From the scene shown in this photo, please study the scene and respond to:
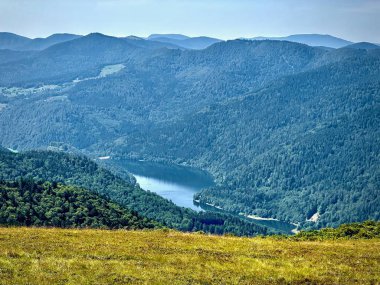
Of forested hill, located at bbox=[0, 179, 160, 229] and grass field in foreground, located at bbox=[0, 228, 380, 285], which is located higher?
grass field in foreground, located at bbox=[0, 228, 380, 285]

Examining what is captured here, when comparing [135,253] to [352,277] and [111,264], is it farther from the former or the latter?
[352,277]

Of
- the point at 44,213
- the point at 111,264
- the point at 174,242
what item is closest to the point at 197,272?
the point at 111,264

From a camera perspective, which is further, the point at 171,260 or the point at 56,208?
the point at 56,208

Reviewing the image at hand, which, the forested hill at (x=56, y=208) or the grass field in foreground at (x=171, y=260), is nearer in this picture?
the grass field in foreground at (x=171, y=260)

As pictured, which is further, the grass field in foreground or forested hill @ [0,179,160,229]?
forested hill @ [0,179,160,229]
